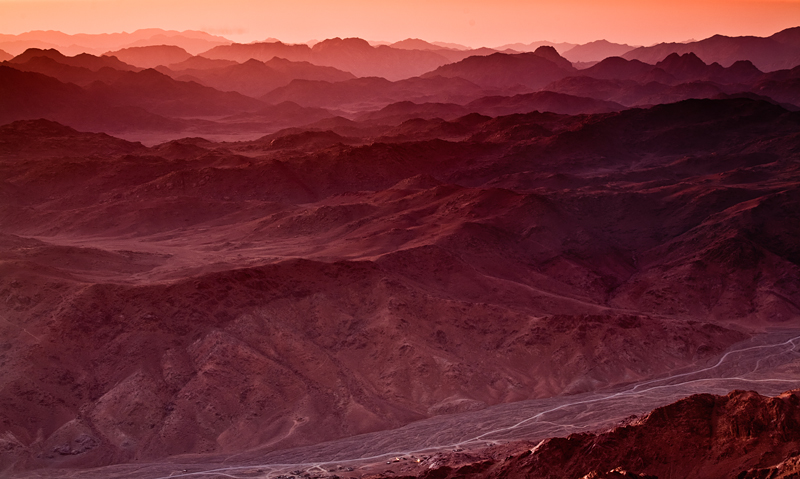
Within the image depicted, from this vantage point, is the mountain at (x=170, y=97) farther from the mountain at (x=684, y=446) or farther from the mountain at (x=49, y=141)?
the mountain at (x=684, y=446)

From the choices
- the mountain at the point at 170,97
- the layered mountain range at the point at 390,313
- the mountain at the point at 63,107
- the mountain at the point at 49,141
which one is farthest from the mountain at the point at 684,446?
the mountain at the point at 170,97

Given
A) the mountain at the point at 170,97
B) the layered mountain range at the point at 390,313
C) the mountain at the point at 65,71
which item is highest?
the mountain at the point at 65,71

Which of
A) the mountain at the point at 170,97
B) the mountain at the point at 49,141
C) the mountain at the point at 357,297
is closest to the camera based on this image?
the mountain at the point at 357,297

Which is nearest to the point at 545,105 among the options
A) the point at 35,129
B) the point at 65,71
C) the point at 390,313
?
the point at 35,129

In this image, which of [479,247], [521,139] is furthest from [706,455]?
[521,139]

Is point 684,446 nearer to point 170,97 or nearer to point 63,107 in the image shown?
point 63,107

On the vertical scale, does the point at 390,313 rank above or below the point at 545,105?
below

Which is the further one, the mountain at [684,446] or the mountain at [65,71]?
the mountain at [65,71]

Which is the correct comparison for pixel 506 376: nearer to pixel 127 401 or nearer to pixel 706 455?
pixel 127 401
